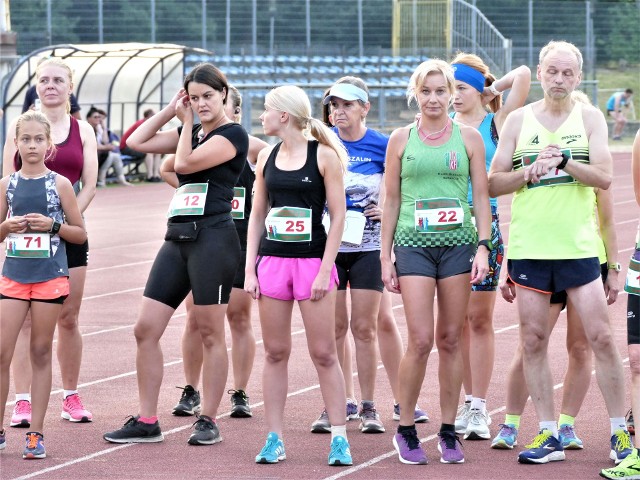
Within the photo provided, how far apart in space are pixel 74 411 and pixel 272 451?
5.41ft

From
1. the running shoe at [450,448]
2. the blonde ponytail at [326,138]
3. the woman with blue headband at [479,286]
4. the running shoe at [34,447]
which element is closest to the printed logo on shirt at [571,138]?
the woman with blue headband at [479,286]

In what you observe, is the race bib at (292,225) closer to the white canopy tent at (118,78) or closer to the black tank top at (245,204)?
the black tank top at (245,204)

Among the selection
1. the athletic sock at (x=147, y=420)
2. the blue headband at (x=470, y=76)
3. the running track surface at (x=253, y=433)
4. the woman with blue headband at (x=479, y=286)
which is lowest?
the running track surface at (x=253, y=433)

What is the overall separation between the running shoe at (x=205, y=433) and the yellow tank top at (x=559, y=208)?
76.6 inches

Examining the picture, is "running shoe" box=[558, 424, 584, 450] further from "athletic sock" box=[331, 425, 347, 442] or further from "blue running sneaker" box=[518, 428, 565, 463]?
"athletic sock" box=[331, 425, 347, 442]

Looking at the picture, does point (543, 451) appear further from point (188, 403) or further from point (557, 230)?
point (188, 403)

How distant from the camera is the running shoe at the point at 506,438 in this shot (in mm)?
6688

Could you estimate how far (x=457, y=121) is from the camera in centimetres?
724

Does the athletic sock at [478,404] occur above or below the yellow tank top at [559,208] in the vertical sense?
below

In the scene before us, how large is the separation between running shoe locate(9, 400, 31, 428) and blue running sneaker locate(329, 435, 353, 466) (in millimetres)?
1928

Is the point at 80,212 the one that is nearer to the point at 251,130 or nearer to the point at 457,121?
the point at 457,121

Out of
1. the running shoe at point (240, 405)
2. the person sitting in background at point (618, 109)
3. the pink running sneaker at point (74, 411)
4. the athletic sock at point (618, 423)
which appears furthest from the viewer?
the person sitting in background at point (618, 109)

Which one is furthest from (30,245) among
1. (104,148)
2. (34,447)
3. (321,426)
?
(104,148)

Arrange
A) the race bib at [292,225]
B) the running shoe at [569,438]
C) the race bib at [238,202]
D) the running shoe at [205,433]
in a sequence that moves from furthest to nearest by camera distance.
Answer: the race bib at [238,202]
the running shoe at [205,433]
the running shoe at [569,438]
the race bib at [292,225]
